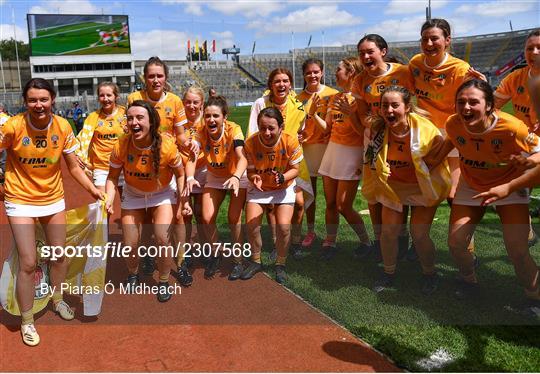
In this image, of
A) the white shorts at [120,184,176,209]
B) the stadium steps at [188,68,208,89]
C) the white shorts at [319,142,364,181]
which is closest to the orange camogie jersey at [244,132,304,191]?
the white shorts at [319,142,364,181]

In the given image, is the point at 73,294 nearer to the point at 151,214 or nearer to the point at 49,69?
the point at 151,214

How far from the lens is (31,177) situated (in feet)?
12.3

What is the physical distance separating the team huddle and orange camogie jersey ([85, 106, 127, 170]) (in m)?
0.01

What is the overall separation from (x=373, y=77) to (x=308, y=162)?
1346 millimetres

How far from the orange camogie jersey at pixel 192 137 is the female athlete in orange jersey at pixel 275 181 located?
2.05 ft

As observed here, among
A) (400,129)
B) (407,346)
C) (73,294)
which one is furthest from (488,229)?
(73,294)

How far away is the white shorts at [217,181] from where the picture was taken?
501 cm

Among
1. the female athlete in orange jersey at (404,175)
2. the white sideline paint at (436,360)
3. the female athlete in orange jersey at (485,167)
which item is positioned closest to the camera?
the white sideline paint at (436,360)

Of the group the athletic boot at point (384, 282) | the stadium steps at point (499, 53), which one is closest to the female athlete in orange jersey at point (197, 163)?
the athletic boot at point (384, 282)

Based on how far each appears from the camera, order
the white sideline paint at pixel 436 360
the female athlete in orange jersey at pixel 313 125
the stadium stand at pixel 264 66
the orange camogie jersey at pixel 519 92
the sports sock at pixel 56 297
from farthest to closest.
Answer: the stadium stand at pixel 264 66 → the female athlete in orange jersey at pixel 313 125 → the orange camogie jersey at pixel 519 92 → the sports sock at pixel 56 297 → the white sideline paint at pixel 436 360

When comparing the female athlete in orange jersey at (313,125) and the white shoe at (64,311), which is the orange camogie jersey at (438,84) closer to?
the female athlete in orange jersey at (313,125)

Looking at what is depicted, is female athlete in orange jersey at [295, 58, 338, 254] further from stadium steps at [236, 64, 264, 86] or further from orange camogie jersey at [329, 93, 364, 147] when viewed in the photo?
stadium steps at [236, 64, 264, 86]

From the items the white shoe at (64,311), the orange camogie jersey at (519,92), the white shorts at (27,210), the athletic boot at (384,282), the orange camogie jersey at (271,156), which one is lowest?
the white shoe at (64,311)
